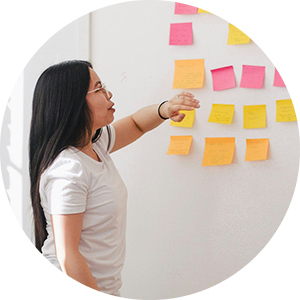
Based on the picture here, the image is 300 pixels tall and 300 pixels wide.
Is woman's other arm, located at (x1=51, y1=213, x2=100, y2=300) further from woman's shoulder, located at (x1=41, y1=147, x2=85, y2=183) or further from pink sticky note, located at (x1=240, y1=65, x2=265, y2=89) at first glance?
pink sticky note, located at (x1=240, y1=65, x2=265, y2=89)

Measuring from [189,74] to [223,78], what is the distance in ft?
0.41

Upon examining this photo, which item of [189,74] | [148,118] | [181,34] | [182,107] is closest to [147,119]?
[148,118]

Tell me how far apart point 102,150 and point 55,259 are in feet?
1.21

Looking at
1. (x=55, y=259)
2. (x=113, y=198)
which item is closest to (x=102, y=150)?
(x=113, y=198)

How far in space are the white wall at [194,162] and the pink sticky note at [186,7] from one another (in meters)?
0.02

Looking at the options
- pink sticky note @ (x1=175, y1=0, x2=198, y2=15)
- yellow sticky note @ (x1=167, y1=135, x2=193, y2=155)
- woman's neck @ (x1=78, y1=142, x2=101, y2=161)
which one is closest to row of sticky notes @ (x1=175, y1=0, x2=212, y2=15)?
pink sticky note @ (x1=175, y1=0, x2=198, y2=15)

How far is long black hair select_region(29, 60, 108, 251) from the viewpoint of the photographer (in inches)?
41.6

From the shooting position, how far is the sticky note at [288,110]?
54.2 inches

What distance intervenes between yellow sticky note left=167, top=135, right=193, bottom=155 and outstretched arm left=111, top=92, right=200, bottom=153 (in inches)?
5.9

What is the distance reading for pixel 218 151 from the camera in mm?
1422

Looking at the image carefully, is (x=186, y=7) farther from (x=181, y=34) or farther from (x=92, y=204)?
(x=92, y=204)

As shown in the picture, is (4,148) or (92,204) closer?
(92,204)

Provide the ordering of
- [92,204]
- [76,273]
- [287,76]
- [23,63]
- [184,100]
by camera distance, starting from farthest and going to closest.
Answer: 1. [23,63]
2. [287,76]
3. [184,100]
4. [92,204]
5. [76,273]

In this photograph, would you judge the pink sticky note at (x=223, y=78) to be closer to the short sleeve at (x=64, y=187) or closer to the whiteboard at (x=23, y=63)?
the whiteboard at (x=23, y=63)
